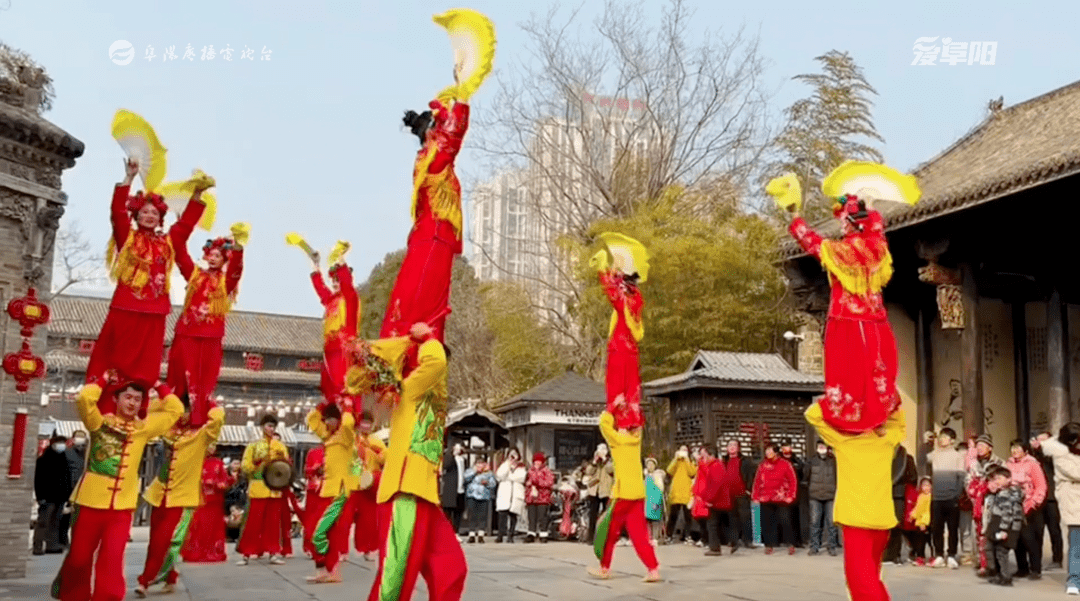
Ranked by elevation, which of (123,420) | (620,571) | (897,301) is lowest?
(620,571)

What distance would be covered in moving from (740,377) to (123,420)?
41.1 ft

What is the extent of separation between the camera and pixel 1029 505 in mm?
10828

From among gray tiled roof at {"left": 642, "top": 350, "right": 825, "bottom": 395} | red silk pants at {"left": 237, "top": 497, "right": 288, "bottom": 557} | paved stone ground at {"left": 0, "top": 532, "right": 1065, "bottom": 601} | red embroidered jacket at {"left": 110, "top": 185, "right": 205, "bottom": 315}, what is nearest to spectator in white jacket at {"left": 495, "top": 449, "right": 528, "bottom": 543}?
gray tiled roof at {"left": 642, "top": 350, "right": 825, "bottom": 395}

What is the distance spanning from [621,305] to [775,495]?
6403mm

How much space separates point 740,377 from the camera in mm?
18469

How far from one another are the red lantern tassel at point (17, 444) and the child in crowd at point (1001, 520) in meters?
9.03

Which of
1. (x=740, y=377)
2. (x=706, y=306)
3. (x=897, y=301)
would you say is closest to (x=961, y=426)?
(x=897, y=301)

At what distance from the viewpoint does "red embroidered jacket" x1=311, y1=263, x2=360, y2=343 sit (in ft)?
37.3

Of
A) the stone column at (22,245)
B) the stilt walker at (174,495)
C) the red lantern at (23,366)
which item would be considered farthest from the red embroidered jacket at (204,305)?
the stone column at (22,245)

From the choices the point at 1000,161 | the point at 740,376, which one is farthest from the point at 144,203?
the point at 740,376

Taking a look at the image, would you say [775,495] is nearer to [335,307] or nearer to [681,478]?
[681,478]

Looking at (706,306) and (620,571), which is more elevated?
(706,306)

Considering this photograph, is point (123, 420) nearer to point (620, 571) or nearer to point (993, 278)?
point (620, 571)

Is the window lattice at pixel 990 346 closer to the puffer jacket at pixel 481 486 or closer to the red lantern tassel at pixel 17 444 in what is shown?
the puffer jacket at pixel 481 486
